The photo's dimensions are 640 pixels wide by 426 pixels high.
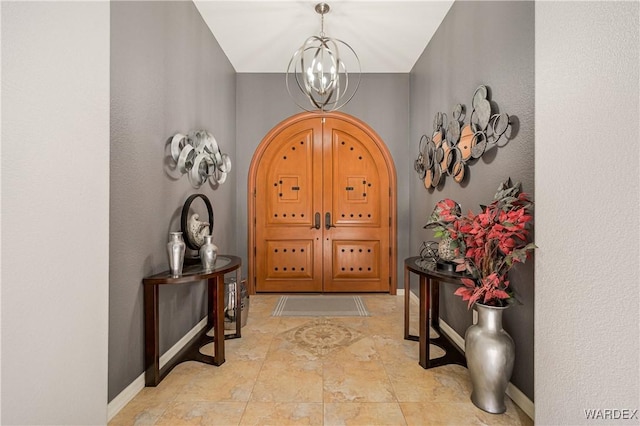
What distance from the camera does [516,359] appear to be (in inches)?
71.8

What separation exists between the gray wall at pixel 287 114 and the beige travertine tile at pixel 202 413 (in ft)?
7.91

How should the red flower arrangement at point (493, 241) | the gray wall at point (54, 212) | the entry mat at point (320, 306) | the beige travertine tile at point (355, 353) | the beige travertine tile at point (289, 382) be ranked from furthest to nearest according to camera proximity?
the entry mat at point (320, 306)
the beige travertine tile at point (355, 353)
the beige travertine tile at point (289, 382)
the red flower arrangement at point (493, 241)
the gray wall at point (54, 212)

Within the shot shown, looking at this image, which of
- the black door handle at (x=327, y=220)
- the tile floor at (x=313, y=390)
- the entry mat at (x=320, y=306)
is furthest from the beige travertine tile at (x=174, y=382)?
the black door handle at (x=327, y=220)

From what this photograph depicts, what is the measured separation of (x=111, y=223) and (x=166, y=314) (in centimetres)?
91

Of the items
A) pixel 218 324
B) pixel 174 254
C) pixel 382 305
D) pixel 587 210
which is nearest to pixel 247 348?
pixel 218 324

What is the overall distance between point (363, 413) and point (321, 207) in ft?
8.85

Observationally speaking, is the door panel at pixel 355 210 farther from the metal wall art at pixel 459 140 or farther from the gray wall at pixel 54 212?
the gray wall at pixel 54 212

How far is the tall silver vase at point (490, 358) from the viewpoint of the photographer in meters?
1.63

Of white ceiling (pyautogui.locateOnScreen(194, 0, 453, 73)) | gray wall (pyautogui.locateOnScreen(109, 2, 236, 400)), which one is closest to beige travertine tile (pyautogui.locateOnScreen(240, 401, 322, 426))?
gray wall (pyautogui.locateOnScreen(109, 2, 236, 400))

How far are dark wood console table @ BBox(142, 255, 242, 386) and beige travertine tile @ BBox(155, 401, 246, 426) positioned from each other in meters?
0.33

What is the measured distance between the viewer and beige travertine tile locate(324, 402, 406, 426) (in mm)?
1629

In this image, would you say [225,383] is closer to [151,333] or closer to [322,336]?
[151,333]

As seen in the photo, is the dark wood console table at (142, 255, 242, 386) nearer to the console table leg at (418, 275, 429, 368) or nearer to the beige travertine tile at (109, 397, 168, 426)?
the beige travertine tile at (109, 397, 168, 426)

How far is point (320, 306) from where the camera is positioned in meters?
3.64
